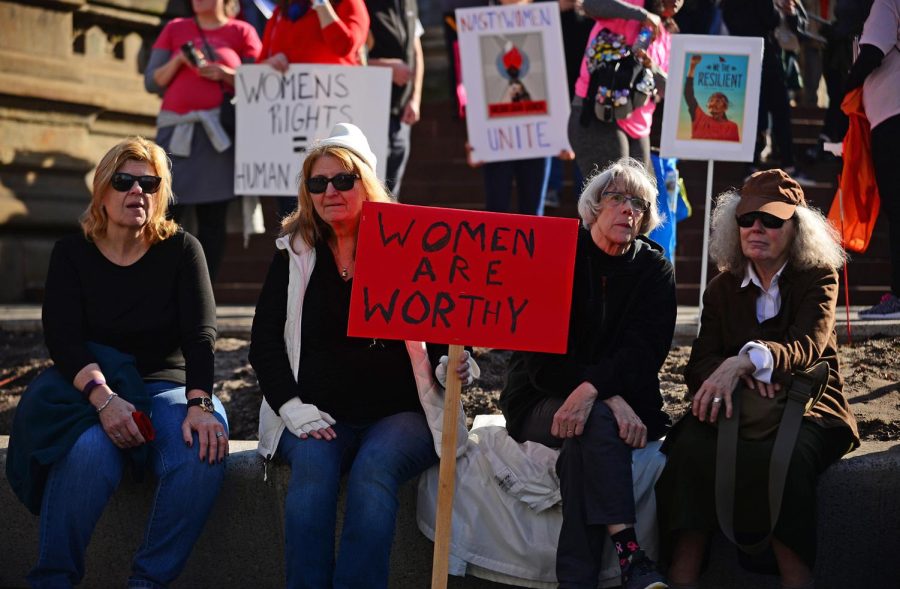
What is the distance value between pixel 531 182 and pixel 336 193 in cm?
309

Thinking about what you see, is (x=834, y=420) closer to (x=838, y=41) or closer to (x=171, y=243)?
(x=171, y=243)

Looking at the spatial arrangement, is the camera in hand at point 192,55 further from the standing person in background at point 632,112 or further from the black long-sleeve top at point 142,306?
the black long-sleeve top at point 142,306

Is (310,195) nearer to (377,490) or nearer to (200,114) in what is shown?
(377,490)

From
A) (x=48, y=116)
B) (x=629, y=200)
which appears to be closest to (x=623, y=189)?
(x=629, y=200)

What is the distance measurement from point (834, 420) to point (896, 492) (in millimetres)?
372

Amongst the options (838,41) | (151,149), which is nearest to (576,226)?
(151,149)

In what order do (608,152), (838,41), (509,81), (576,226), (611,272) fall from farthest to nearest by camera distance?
1. (838,41)
2. (509,81)
3. (608,152)
4. (611,272)
5. (576,226)

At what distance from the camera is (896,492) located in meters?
4.51

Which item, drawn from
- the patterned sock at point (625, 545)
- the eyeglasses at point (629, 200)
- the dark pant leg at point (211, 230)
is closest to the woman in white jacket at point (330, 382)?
the patterned sock at point (625, 545)

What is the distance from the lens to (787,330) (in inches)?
177

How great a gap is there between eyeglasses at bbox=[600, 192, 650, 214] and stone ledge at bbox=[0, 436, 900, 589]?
1085 millimetres

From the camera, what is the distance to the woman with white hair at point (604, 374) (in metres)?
4.23

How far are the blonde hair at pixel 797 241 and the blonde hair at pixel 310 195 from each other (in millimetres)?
1183

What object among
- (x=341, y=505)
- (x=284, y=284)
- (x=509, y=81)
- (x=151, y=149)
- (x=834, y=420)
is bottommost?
(x=341, y=505)
